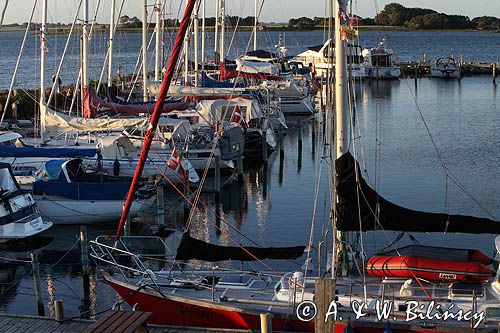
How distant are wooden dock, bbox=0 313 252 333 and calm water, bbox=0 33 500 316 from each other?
4067 mm

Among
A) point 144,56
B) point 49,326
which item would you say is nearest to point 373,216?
point 49,326

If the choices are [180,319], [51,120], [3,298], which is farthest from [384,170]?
[180,319]

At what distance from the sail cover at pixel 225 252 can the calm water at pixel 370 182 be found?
6.74 feet

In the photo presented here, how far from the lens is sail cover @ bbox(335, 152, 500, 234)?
19547mm

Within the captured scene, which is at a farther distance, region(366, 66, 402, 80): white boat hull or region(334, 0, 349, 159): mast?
region(366, 66, 402, 80): white boat hull

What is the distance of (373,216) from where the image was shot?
1959cm

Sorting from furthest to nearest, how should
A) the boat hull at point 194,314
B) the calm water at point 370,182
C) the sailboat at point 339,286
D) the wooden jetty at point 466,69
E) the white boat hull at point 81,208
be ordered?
1. the wooden jetty at point 466,69
2. the white boat hull at point 81,208
3. the calm water at point 370,182
4. the boat hull at point 194,314
5. the sailboat at point 339,286

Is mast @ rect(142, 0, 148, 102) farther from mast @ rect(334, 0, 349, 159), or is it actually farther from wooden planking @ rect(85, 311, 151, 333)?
wooden planking @ rect(85, 311, 151, 333)

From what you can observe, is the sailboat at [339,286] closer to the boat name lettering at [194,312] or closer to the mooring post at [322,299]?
the boat name lettering at [194,312]

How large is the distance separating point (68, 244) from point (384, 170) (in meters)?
19.2

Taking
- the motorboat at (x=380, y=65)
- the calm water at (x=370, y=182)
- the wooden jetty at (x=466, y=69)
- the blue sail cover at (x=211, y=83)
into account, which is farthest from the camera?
the wooden jetty at (x=466, y=69)

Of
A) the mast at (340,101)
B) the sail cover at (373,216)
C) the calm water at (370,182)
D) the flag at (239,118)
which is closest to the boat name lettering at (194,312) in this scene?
the mast at (340,101)

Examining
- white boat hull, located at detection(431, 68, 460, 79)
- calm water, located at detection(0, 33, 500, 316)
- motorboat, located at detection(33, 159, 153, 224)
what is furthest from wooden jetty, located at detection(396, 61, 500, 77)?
motorboat, located at detection(33, 159, 153, 224)

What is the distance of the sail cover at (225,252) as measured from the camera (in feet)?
67.0
